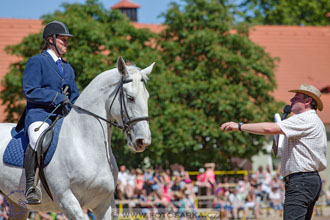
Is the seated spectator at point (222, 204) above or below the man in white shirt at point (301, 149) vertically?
below

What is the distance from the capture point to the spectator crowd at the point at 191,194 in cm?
1778

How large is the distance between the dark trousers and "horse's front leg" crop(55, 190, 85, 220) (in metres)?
2.24

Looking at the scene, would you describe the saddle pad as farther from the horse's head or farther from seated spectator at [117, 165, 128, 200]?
seated spectator at [117, 165, 128, 200]

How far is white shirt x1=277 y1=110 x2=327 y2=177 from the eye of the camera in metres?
6.83

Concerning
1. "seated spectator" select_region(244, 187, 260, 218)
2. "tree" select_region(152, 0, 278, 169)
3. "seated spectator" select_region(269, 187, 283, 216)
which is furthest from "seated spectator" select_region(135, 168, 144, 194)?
"seated spectator" select_region(269, 187, 283, 216)

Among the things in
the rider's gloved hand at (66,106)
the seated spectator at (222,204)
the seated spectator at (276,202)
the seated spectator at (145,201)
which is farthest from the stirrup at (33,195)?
the seated spectator at (276,202)

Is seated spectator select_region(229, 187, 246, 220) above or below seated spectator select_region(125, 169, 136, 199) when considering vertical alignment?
below

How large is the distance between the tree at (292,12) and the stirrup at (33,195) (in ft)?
139

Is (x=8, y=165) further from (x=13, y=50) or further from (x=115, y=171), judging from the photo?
(x=13, y=50)

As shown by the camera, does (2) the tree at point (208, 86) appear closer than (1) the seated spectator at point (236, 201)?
No

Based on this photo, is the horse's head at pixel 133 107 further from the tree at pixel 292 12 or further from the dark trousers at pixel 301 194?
the tree at pixel 292 12

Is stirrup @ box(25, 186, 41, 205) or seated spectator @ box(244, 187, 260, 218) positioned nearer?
stirrup @ box(25, 186, 41, 205)

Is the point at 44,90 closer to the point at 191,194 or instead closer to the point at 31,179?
the point at 31,179

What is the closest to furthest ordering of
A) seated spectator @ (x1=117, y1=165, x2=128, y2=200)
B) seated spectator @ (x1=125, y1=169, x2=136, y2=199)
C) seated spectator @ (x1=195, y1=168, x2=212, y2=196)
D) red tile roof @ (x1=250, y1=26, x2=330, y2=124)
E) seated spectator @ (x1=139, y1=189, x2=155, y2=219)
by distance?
Result: seated spectator @ (x1=139, y1=189, x2=155, y2=219) < seated spectator @ (x1=125, y1=169, x2=136, y2=199) < seated spectator @ (x1=117, y1=165, x2=128, y2=200) < seated spectator @ (x1=195, y1=168, x2=212, y2=196) < red tile roof @ (x1=250, y1=26, x2=330, y2=124)
